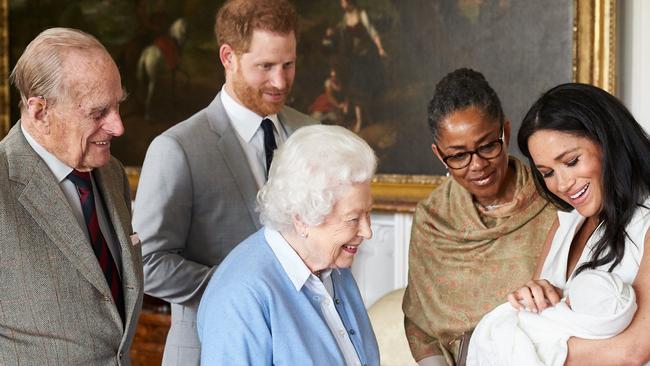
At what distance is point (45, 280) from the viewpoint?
2.81m

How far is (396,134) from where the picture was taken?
5.93 m

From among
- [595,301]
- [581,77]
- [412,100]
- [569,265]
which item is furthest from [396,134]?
[595,301]

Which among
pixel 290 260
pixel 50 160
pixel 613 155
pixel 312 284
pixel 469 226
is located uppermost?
pixel 50 160

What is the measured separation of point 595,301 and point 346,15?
3762 mm

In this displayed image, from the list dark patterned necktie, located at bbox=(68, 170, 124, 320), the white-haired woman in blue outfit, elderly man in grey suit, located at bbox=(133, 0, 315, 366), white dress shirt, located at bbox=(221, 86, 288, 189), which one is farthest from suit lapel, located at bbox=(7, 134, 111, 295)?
white dress shirt, located at bbox=(221, 86, 288, 189)

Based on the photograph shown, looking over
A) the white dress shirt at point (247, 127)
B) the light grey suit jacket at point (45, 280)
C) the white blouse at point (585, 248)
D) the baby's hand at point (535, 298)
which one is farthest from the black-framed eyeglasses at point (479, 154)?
the light grey suit jacket at point (45, 280)

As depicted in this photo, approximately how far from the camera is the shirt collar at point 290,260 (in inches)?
113

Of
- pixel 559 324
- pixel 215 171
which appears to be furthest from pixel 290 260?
pixel 215 171

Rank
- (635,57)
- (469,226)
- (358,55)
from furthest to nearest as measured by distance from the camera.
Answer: (358,55) → (635,57) → (469,226)

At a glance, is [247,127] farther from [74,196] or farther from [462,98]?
[74,196]

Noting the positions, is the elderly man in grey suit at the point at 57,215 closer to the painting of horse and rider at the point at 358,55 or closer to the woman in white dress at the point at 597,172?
the woman in white dress at the point at 597,172

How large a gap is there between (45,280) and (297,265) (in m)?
0.77

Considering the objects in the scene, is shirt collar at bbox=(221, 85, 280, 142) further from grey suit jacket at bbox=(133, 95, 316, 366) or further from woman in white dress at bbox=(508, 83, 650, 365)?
woman in white dress at bbox=(508, 83, 650, 365)

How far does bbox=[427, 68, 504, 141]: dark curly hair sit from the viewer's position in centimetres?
346
